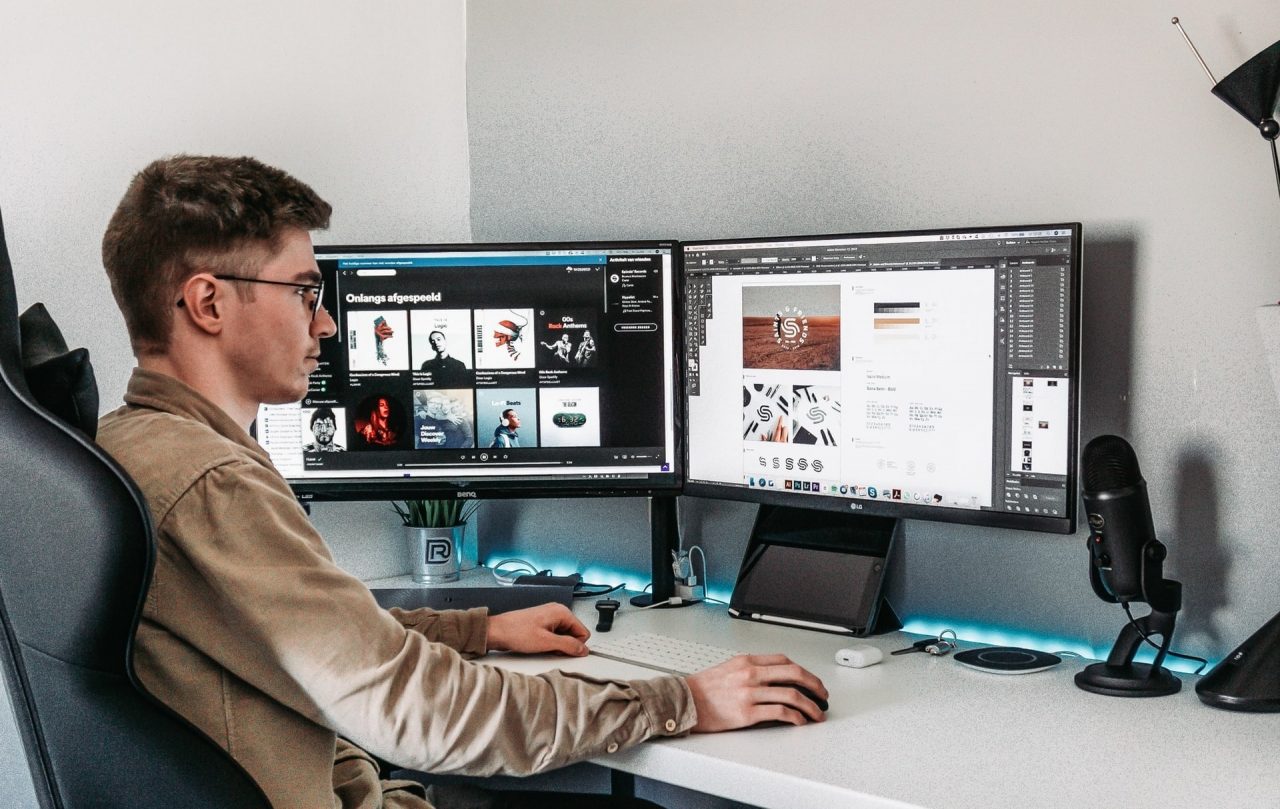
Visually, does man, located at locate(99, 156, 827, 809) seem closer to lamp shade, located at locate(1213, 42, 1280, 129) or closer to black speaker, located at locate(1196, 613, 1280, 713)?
black speaker, located at locate(1196, 613, 1280, 713)

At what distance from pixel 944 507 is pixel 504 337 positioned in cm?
74

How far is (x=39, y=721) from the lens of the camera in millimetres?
941

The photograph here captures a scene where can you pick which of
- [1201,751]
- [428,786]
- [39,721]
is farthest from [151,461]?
[1201,751]

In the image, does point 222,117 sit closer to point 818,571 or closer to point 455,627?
point 455,627

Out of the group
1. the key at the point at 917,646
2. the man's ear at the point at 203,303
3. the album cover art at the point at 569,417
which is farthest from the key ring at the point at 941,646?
the man's ear at the point at 203,303

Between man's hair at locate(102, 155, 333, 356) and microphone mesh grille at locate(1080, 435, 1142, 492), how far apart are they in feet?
3.31

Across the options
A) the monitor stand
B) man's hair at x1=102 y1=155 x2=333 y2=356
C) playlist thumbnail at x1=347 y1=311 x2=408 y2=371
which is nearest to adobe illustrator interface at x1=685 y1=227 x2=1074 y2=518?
the monitor stand

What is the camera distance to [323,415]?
1.94 meters

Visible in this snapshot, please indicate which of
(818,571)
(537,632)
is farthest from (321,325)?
(818,571)

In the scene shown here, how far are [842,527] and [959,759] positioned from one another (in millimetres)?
628

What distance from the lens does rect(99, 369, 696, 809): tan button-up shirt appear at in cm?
107

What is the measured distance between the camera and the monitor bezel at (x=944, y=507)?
154 cm

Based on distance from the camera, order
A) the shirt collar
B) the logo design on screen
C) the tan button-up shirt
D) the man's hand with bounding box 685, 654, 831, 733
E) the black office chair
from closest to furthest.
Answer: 1. the black office chair
2. the tan button-up shirt
3. the shirt collar
4. the man's hand with bounding box 685, 654, 831, 733
5. the logo design on screen

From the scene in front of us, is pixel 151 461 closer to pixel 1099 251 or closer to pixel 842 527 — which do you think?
pixel 842 527
